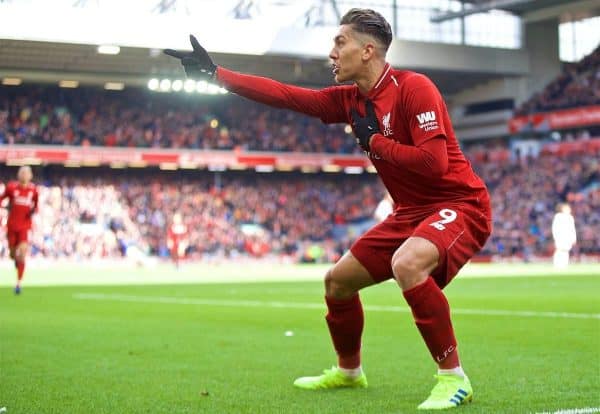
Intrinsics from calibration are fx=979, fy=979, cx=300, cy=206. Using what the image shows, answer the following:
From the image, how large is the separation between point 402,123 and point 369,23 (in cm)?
65

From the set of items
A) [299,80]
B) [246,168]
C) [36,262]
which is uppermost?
[299,80]

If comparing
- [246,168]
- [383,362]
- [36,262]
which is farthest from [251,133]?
[383,362]

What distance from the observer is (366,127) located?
5691mm

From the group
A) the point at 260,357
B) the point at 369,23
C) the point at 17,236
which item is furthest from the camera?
the point at 17,236

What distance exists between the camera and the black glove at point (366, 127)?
18.6 ft

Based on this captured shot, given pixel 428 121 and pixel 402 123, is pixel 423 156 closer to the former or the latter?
pixel 428 121

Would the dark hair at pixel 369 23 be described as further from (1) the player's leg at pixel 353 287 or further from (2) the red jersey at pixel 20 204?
(2) the red jersey at pixel 20 204

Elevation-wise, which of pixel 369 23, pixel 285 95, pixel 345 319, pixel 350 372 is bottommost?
pixel 350 372

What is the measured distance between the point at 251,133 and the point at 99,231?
12888 millimetres

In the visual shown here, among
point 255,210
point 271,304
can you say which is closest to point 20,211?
point 271,304

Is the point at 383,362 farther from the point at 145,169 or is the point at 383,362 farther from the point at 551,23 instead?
the point at 551,23

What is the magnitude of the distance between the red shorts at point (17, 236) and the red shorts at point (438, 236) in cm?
1488

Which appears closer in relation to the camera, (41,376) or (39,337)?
(41,376)

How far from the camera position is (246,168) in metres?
55.4
